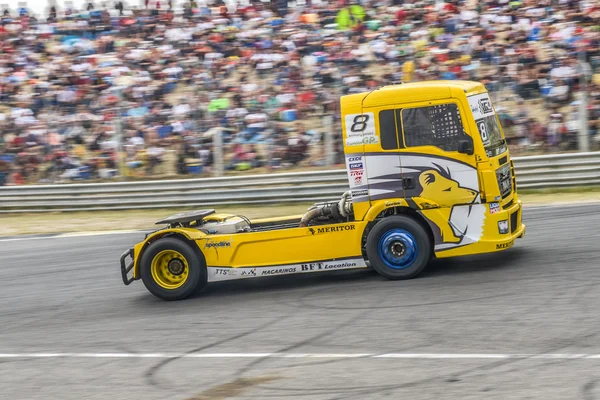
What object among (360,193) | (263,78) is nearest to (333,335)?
(360,193)

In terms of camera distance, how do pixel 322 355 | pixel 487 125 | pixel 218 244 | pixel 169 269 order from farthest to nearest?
pixel 169 269
pixel 218 244
pixel 487 125
pixel 322 355

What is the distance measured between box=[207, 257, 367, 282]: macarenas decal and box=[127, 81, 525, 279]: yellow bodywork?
0.05 meters

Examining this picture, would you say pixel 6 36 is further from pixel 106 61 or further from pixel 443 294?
pixel 443 294

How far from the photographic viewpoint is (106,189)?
1727 centimetres

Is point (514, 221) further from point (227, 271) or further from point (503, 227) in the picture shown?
point (227, 271)

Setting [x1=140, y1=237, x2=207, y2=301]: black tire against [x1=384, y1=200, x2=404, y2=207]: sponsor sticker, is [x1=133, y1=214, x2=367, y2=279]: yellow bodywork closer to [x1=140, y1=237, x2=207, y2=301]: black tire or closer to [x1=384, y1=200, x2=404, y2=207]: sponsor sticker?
[x1=140, y1=237, x2=207, y2=301]: black tire

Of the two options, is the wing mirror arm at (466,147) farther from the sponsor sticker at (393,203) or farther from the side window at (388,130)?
the sponsor sticker at (393,203)

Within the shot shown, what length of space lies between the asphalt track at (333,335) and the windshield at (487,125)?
1.37 meters

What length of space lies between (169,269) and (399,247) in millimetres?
2752

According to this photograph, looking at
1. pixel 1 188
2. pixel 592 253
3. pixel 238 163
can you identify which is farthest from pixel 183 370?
pixel 1 188

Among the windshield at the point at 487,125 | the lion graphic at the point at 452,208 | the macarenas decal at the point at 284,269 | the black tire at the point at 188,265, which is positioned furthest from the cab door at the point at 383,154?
the black tire at the point at 188,265

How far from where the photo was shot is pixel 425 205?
887 cm

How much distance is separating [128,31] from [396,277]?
1634 centimetres

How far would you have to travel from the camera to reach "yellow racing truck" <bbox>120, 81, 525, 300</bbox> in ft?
28.7
